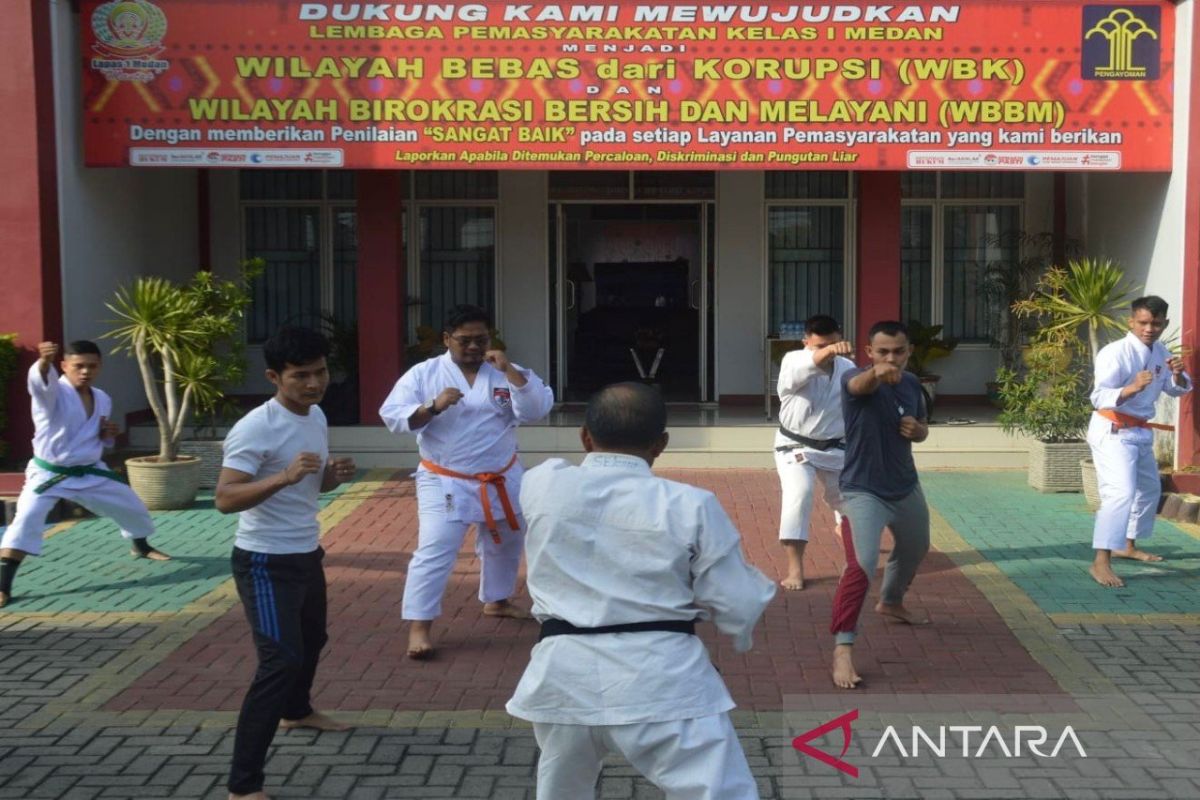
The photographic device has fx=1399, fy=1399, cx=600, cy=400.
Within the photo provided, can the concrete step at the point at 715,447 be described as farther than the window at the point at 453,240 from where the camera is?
No

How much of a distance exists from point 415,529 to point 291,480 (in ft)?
16.6

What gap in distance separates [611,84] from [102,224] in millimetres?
4517

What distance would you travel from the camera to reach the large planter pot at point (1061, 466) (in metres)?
10.9

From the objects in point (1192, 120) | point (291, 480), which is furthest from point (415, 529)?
point (1192, 120)

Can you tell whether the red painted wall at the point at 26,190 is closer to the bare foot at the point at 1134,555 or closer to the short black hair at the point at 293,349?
the short black hair at the point at 293,349

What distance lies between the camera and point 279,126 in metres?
11.3

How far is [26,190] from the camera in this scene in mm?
10719

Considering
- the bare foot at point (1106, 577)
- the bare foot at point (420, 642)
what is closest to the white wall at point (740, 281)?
the bare foot at point (1106, 577)

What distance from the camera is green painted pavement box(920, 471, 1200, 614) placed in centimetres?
765

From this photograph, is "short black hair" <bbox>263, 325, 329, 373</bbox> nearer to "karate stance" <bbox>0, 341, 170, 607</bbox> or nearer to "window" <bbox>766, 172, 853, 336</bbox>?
"karate stance" <bbox>0, 341, 170, 607</bbox>

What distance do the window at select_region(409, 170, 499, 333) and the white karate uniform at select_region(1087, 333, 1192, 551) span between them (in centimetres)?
776

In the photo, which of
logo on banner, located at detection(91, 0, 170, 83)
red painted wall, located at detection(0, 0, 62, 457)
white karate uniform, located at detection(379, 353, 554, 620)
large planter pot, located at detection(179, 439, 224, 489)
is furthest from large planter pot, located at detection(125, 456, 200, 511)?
white karate uniform, located at detection(379, 353, 554, 620)

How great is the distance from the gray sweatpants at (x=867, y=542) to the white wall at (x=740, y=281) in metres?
7.77

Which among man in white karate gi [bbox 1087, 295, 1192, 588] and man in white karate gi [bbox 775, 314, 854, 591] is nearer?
man in white karate gi [bbox 775, 314, 854, 591]
